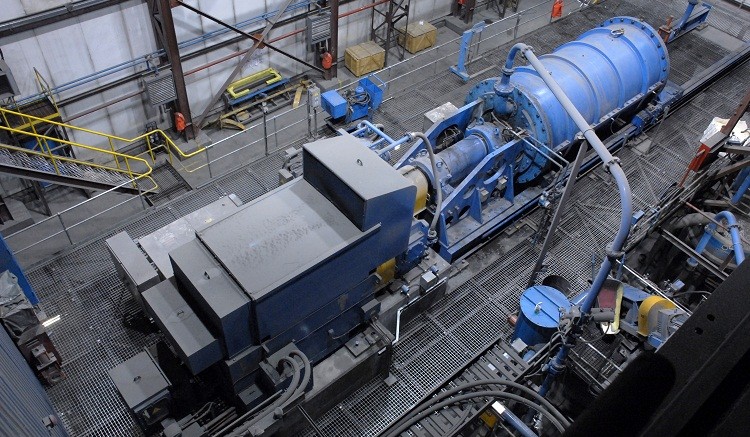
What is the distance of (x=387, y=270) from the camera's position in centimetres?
907

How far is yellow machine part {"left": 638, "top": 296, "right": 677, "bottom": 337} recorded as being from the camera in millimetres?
7871

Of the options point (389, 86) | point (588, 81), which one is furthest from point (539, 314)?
point (389, 86)

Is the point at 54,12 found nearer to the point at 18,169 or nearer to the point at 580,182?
the point at 18,169

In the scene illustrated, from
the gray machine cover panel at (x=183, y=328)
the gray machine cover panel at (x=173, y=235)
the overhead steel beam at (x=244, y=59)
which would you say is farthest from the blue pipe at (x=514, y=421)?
the overhead steel beam at (x=244, y=59)

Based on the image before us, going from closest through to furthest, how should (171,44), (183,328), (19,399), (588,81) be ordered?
(19,399) < (183,328) < (588,81) < (171,44)

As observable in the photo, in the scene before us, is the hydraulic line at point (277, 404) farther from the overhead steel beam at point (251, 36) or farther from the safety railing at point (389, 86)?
the overhead steel beam at point (251, 36)

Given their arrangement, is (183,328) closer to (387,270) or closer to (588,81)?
(387,270)

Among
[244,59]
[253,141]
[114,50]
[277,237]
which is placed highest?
[277,237]

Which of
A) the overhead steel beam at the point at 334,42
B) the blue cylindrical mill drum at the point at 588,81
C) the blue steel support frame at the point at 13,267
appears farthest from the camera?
the overhead steel beam at the point at 334,42

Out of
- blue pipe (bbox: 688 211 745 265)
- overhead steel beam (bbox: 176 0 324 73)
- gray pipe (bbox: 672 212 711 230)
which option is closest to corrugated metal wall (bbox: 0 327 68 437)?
overhead steel beam (bbox: 176 0 324 73)

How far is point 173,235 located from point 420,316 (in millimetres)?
4134

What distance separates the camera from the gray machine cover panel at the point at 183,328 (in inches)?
278

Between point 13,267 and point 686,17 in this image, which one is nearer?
point 13,267

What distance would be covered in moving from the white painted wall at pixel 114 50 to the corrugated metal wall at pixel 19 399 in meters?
6.65
